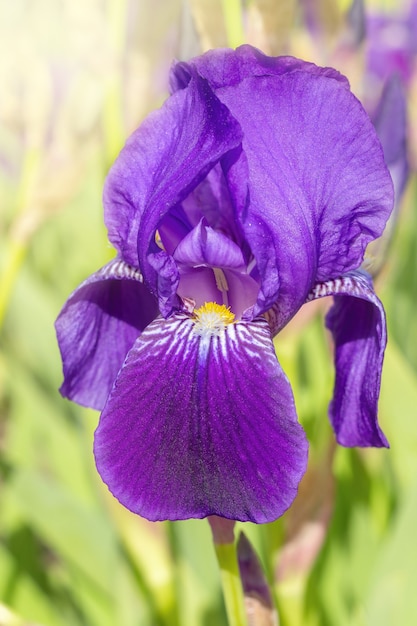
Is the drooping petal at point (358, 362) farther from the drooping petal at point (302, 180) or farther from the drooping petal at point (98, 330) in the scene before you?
the drooping petal at point (98, 330)

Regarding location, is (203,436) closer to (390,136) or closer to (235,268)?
(235,268)

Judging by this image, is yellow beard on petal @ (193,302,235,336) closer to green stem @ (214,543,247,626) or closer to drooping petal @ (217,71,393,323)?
drooping petal @ (217,71,393,323)

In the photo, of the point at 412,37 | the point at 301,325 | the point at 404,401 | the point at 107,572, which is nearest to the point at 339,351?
the point at 301,325

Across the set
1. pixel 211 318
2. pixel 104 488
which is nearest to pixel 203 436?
pixel 211 318

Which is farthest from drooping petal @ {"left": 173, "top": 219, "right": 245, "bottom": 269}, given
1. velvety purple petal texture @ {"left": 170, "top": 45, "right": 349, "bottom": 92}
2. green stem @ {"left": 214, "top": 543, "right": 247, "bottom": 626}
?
green stem @ {"left": 214, "top": 543, "right": 247, "bottom": 626}

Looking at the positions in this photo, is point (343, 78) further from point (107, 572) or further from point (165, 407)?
point (107, 572)

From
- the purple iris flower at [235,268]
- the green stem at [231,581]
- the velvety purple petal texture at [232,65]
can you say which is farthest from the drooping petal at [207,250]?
the green stem at [231,581]
